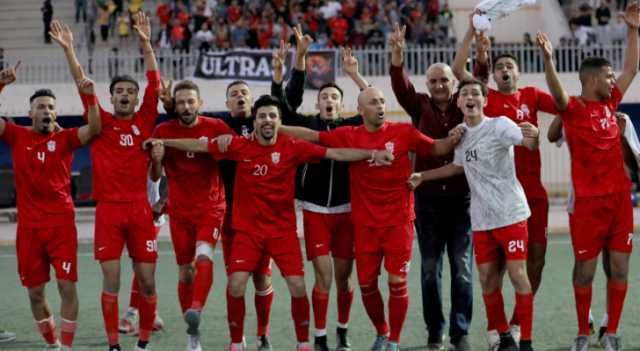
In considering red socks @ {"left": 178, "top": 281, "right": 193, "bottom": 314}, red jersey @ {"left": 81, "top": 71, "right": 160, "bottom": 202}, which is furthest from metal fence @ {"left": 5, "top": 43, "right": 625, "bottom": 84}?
red jersey @ {"left": 81, "top": 71, "right": 160, "bottom": 202}

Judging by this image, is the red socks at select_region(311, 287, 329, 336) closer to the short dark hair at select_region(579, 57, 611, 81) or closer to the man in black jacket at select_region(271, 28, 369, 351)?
the man in black jacket at select_region(271, 28, 369, 351)

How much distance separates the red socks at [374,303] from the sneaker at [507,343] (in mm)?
1004

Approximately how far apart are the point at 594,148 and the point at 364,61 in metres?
15.8

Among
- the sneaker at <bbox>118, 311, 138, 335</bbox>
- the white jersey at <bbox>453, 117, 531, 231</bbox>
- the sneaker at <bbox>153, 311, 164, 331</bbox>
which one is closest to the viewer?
the white jersey at <bbox>453, 117, 531, 231</bbox>

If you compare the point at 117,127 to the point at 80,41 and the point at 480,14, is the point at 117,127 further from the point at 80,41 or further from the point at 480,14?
the point at 80,41

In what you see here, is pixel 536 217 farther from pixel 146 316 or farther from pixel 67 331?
pixel 67 331

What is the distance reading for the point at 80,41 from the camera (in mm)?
28547

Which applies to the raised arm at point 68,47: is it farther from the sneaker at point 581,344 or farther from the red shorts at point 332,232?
the sneaker at point 581,344

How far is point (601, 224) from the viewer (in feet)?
28.8

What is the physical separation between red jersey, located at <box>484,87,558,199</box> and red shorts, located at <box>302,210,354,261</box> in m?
1.52

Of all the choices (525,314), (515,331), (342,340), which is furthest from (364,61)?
(525,314)

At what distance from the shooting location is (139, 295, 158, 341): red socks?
9.17 meters

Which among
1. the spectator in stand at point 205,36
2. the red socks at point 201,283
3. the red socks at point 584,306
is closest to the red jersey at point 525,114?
the red socks at point 584,306

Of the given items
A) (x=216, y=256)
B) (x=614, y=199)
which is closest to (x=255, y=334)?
(x=614, y=199)
